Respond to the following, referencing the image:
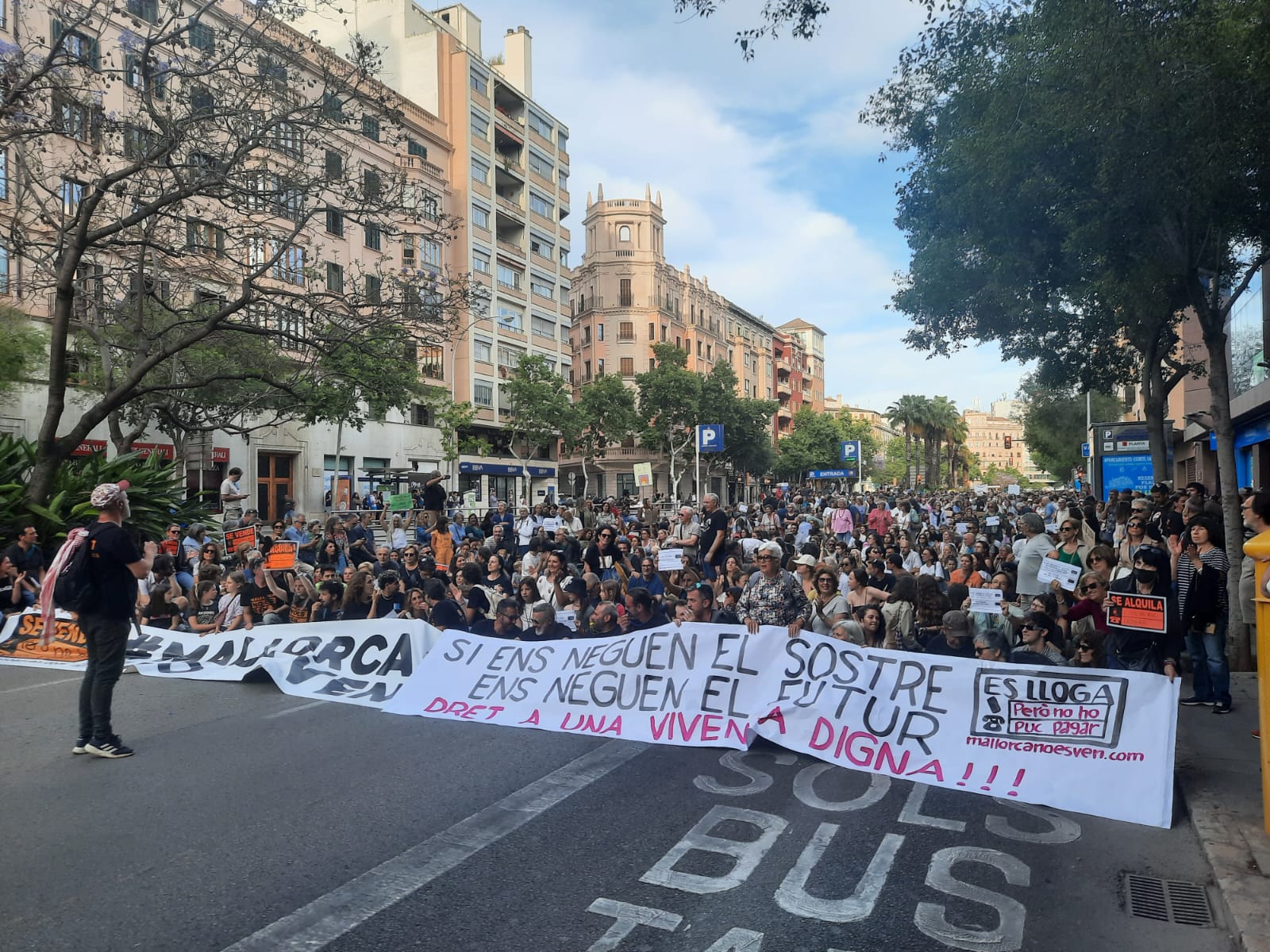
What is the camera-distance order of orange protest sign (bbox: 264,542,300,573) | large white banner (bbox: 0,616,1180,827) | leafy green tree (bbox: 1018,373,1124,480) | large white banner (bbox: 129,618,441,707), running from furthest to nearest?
leafy green tree (bbox: 1018,373,1124,480) → orange protest sign (bbox: 264,542,300,573) → large white banner (bbox: 129,618,441,707) → large white banner (bbox: 0,616,1180,827)

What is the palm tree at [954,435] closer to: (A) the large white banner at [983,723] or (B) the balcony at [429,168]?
(B) the balcony at [429,168]

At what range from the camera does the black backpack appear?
6562mm

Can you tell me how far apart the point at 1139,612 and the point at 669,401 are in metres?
54.7

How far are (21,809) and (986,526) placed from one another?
20.1 m

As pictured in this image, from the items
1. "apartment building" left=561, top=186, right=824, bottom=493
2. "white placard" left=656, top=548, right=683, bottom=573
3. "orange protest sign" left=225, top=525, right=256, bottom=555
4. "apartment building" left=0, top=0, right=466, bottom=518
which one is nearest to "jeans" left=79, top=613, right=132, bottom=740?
"white placard" left=656, top=548, right=683, bottom=573

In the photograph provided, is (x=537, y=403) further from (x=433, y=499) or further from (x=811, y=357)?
(x=811, y=357)

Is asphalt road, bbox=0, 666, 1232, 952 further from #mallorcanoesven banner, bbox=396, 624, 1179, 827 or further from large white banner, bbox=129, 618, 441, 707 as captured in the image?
large white banner, bbox=129, 618, 441, 707

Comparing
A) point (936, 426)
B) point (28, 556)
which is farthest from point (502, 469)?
point (936, 426)

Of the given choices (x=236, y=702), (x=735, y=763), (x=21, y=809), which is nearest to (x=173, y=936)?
(x=21, y=809)

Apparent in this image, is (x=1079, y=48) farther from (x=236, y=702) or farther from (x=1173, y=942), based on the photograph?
(x=236, y=702)

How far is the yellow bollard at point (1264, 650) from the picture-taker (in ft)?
16.6

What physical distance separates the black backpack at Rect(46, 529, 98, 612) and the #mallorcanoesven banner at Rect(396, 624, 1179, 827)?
8.27ft

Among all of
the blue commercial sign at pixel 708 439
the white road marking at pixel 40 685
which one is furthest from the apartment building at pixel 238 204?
the blue commercial sign at pixel 708 439

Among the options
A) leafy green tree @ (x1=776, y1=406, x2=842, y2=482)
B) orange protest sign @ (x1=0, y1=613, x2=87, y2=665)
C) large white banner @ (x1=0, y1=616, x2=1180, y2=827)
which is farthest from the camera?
leafy green tree @ (x1=776, y1=406, x2=842, y2=482)
